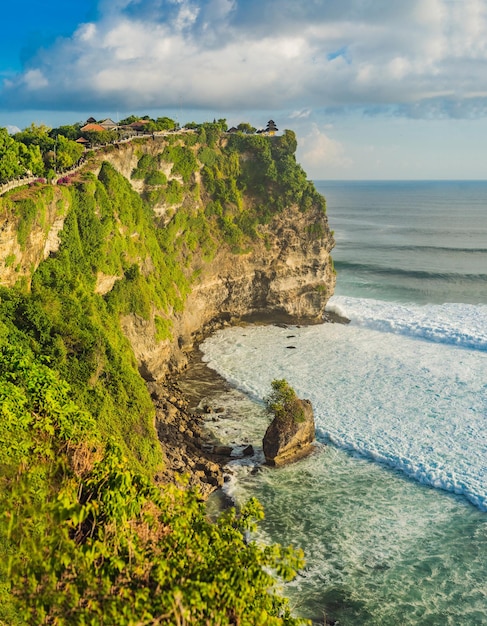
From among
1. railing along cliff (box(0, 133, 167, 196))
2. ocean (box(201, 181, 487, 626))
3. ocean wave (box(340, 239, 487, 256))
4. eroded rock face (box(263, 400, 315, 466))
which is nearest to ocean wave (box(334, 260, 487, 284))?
ocean (box(201, 181, 487, 626))

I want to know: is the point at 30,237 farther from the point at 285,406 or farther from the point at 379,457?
the point at 379,457

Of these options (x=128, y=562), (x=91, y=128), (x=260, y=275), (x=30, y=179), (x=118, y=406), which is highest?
(x=91, y=128)

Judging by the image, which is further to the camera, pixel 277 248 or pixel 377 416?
pixel 277 248

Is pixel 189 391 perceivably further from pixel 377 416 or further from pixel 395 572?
pixel 395 572

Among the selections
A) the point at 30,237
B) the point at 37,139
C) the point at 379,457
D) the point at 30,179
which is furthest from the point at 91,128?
the point at 379,457

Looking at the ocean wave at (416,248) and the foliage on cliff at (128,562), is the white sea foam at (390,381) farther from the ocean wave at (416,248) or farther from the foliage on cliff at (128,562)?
the ocean wave at (416,248)

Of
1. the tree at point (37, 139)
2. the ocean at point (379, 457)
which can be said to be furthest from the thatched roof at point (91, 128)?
the ocean at point (379, 457)

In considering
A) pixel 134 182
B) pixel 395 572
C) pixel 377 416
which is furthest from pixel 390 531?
pixel 134 182
